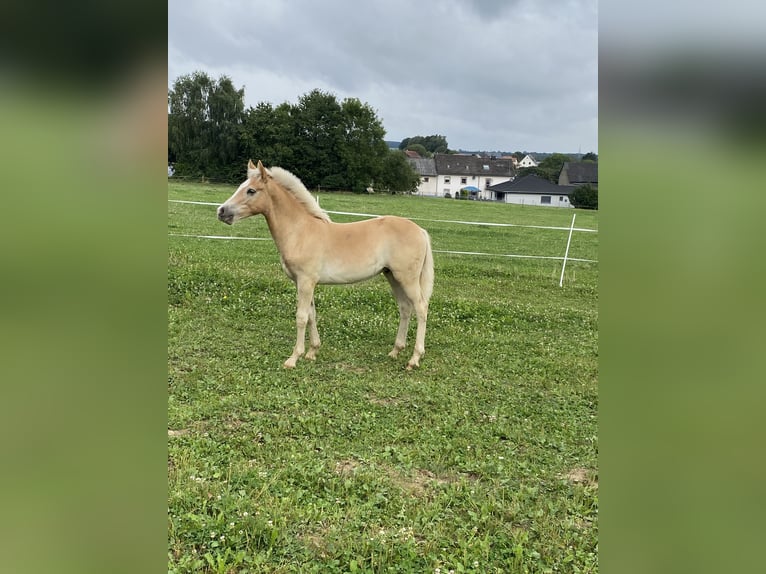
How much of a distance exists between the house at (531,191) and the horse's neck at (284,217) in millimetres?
49561

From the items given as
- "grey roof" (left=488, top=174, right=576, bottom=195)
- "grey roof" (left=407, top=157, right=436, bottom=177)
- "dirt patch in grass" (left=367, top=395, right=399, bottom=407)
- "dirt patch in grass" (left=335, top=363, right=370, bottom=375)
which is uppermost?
"grey roof" (left=407, top=157, right=436, bottom=177)

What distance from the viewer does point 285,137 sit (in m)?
39.2

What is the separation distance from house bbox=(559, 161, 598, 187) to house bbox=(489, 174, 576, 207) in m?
1.35

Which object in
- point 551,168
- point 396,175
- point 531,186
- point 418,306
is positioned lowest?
point 418,306

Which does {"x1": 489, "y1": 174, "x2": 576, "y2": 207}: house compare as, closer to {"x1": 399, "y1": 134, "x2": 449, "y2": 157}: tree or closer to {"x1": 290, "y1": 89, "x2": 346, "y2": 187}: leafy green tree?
{"x1": 399, "y1": 134, "x2": 449, "y2": 157}: tree

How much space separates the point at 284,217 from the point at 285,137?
36308mm

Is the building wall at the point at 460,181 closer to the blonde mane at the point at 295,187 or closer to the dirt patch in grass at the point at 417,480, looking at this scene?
the blonde mane at the point at 295,187

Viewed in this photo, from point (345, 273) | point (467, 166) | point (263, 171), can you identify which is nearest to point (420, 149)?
point (467, 166)

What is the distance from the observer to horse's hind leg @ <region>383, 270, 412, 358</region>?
19.2 feet

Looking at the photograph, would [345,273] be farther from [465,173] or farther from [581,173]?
[465,173]

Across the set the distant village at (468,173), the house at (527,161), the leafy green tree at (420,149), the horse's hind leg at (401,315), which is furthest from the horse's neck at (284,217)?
the leafy green tree at (420,149)

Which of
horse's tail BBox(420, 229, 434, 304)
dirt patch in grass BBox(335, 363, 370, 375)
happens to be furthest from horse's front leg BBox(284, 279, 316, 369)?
horse's tail BBox(420, 229, 434, 304)
